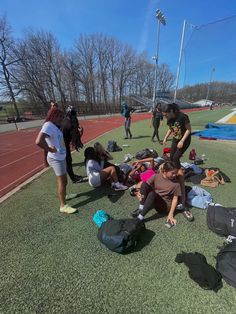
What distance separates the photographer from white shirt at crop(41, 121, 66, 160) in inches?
118

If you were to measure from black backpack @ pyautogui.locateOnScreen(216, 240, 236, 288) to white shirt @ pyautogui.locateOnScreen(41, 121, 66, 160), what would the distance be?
2514 millimetres

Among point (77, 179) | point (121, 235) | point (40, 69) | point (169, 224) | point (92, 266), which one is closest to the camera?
point (92, 266)

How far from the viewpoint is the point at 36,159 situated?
7570 mm

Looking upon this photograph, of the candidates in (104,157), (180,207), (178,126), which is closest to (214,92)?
(178,126)

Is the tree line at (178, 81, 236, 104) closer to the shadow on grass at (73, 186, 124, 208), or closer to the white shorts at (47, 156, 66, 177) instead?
the shadow on grass at (73, 186, 124, 208)

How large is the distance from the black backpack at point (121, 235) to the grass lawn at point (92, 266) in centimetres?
10

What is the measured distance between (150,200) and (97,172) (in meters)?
1.47

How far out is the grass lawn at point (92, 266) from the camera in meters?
1.90

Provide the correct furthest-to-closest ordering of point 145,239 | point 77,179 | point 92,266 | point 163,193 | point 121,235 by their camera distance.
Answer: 1. point 77,179
2. point 163,193
3. point 145,239
4. point 121,235
5. point 92,266

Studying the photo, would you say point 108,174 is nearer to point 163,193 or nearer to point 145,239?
point 163,193

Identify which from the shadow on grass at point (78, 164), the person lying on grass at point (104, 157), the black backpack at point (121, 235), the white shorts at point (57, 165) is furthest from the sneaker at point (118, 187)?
the shadow on grass at point (78, 164)

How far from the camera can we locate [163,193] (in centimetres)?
329

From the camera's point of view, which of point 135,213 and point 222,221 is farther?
point 135,213

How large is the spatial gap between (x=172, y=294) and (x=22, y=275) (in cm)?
165
